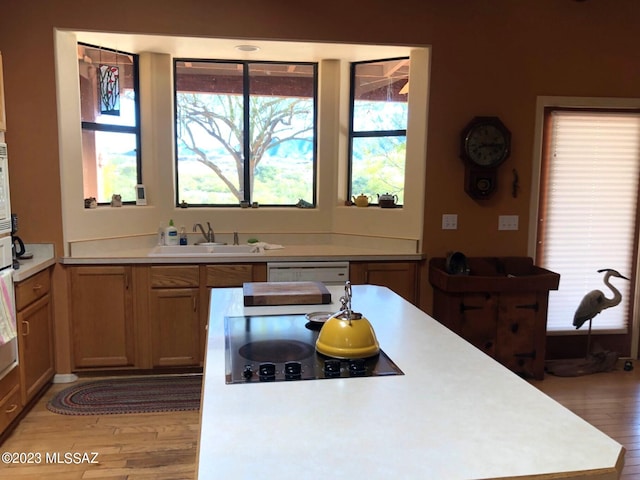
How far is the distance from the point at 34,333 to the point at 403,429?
2.82 metres

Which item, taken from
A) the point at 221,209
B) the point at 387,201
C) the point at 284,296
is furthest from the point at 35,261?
the point at 387,201

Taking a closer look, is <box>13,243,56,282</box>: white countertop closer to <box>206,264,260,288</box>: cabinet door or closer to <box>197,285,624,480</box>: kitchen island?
<box>206,264,260,288</box>: cabinet door

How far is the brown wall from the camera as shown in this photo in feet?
11.1

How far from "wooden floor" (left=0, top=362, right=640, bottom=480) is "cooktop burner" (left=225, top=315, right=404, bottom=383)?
112 centimetres

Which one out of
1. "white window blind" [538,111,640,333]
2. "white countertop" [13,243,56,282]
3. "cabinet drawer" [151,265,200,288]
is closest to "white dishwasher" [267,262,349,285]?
"cabinet drawer" [151,265,200,288]

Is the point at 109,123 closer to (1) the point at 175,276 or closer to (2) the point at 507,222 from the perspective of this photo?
(1) the point at 175,276

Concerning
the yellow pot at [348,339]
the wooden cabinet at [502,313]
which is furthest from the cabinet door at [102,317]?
the yellow pot at [348,339]

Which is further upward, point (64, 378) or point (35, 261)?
point (35, 261)

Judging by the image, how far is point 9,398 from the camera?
9.21 feet

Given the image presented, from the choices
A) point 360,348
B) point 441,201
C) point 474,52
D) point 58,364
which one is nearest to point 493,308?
point 441,201

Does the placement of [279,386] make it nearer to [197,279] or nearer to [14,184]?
[197,279]

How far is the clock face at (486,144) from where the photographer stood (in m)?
3.74

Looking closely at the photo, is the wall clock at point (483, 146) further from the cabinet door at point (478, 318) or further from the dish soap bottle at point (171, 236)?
the dish soap bottle at point (171, 236)

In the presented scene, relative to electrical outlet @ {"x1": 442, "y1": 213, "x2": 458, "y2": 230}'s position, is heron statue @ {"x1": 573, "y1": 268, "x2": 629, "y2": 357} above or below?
below
